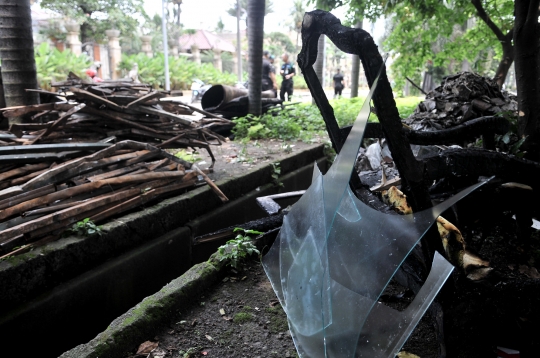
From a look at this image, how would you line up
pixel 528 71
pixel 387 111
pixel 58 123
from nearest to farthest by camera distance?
pixel 387 111, pixel 528 71, pixel 58 123

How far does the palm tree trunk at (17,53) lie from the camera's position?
15.7ft

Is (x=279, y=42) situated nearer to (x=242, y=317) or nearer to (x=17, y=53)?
(x=17, y=53)

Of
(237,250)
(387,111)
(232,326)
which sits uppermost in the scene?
(387,111)

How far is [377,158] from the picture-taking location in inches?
208

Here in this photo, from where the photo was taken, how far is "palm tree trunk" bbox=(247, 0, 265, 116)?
816 cm

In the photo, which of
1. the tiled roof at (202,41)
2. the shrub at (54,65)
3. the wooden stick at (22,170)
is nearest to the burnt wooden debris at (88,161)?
the wooden stick at (22,170)

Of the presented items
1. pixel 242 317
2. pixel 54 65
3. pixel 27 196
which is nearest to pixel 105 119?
pixel 27 196

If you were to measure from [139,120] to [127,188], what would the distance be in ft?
4.19

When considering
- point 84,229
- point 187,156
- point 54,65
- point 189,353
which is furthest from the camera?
point 54,65

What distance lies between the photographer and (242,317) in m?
2.44

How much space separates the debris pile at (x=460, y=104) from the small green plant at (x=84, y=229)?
4.24 metres

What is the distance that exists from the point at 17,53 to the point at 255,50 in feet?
15.0

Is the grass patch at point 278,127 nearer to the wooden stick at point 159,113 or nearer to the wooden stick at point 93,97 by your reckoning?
the wooden stick at point 159,113

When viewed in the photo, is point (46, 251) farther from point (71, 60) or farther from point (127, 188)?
point (71, 60)
